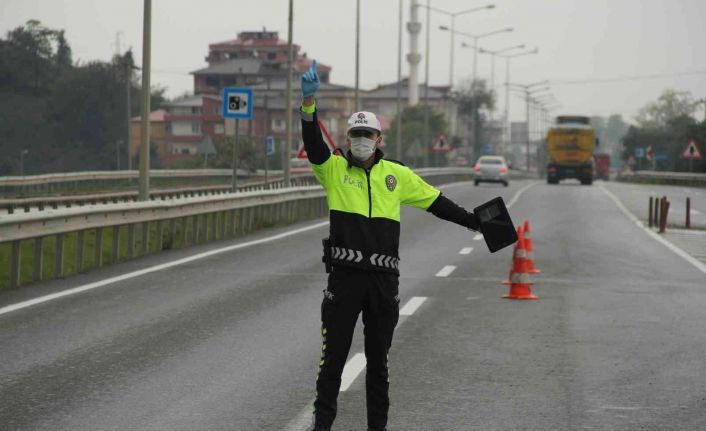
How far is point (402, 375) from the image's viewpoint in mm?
9141

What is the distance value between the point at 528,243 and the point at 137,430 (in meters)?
9.31

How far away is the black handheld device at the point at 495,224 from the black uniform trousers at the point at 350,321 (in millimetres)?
817

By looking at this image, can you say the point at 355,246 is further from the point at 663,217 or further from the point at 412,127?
the point at 412,127

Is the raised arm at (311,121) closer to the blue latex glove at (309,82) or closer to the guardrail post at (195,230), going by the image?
the blue latex glove at (309,82)

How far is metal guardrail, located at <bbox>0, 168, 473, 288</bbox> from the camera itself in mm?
15734

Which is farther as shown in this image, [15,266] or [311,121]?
[15,266]

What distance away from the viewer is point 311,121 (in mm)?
6742

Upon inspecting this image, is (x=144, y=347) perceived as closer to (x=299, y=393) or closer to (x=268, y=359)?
(x=268, y=359)

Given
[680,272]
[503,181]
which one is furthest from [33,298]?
[503,181]

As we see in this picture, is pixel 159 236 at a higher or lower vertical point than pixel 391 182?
lower

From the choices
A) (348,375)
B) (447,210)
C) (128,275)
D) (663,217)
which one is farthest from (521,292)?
(663,217)

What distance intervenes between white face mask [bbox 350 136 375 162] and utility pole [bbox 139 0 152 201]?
16423 mm

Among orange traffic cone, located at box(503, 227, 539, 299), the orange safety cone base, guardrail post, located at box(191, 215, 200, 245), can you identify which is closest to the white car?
guardrail post, located at box(191, 215, 200, 245)

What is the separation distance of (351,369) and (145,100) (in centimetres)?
1489
